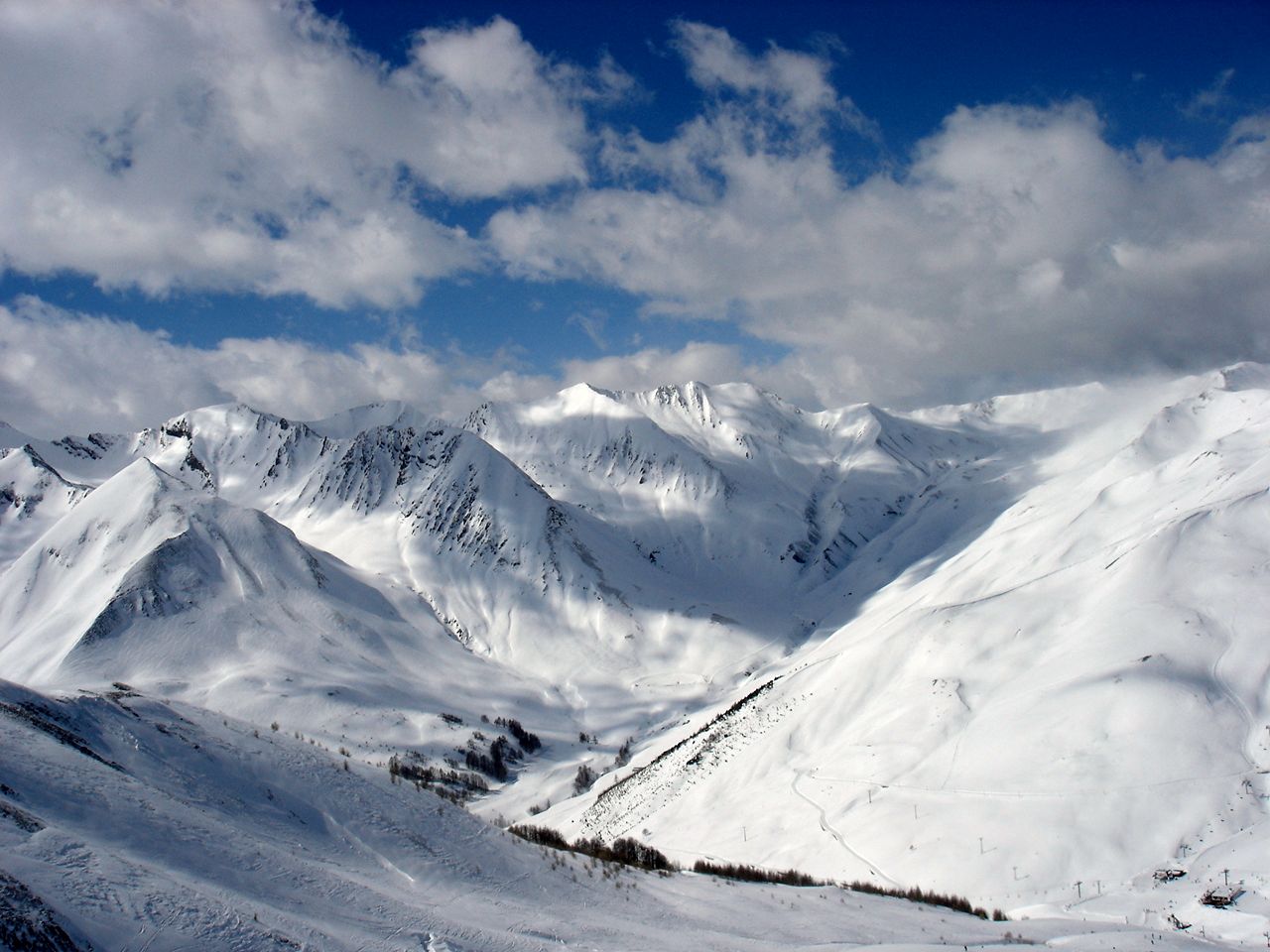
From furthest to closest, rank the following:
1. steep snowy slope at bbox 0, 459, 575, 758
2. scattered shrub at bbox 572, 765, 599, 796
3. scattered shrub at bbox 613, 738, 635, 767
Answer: steep snowy slope at bbox 0, 459, 575, 758 → scattered shrub at bbox 613, 738, 635, 767 → scattered shrub at bbox 572, 765, 599, 796

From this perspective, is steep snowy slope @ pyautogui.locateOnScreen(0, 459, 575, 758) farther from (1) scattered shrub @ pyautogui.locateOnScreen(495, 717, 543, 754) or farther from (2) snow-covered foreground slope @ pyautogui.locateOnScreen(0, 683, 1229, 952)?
(2) snow-covered foreground slope @ pyautogui.locateOnScreen(0, 683, 1229, 952)

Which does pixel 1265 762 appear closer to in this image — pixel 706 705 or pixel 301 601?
pixel 706 705

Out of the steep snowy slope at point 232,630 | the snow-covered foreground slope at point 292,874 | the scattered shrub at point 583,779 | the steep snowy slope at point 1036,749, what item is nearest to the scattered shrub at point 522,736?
the steep snowy slope at point 232,630

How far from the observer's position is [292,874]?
14.1 m

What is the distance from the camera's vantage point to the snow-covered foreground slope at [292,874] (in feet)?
36.0

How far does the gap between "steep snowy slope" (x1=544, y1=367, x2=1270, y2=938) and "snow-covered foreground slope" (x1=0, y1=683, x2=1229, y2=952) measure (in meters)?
11.0

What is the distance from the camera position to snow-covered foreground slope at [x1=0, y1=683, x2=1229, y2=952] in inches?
432

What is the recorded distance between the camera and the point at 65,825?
42.8 feet

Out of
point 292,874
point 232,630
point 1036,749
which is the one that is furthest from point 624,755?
point 292,874

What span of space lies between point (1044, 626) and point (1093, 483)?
96614 mm

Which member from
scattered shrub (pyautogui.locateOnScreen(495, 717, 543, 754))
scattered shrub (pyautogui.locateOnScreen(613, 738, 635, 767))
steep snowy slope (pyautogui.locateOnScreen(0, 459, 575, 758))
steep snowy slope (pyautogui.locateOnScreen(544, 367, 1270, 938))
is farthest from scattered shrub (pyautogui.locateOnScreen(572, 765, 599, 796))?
steep snowy slope (pyautogui.locateOnScreen(544, 367, 1270, 938))

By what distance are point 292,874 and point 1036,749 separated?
3307 centimetres

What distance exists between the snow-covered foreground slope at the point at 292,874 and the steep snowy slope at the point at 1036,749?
1103 centimetres

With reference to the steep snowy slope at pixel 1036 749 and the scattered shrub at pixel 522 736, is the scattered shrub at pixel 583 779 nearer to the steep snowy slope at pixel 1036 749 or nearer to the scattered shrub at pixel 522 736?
the scattered shrub at pixel 522 736
